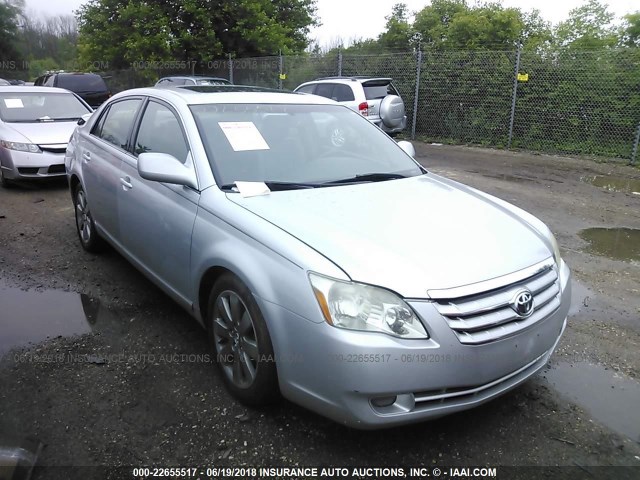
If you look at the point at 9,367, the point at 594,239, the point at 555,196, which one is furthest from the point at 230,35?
the point at 9,367

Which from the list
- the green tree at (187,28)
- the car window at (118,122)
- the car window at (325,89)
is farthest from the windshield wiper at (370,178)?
the green tree at (187,28)

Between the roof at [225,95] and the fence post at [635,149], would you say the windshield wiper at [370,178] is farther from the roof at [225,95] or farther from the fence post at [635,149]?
the fence post at [635,149]

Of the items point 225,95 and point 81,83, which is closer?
point 225,95

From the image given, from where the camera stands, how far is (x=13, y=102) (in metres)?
8.09

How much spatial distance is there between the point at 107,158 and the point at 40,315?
1351mm

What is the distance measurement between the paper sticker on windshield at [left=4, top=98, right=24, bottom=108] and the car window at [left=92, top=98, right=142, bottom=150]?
4542 millimetres

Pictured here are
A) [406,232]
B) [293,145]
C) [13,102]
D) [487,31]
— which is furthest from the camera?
[487,31]

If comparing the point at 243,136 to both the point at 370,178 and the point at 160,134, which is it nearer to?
the point at 160,134

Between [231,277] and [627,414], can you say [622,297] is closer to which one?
[627,414]

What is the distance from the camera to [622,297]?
4.14m

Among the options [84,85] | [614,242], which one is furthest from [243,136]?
[84,85]

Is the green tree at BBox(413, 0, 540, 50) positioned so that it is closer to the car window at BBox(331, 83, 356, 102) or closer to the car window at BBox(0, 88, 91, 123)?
the car window at BBox(331, 83, 356, 102)

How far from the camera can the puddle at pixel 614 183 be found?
8.52 meters

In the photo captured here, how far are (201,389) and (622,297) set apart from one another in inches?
137
